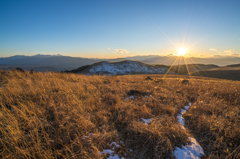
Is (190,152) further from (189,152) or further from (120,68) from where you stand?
(120,68)

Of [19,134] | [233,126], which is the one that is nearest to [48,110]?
[19,134]

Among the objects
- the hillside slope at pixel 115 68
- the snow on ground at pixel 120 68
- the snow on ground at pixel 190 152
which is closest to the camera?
the snow on ground at pixel 190 152

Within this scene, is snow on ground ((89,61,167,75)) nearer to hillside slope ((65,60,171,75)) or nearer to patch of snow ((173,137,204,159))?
hillside slope ((65,60,171,75))

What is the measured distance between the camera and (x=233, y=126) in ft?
8.04

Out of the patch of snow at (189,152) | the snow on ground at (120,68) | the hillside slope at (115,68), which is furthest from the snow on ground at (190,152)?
the snow on ground at (120,68)

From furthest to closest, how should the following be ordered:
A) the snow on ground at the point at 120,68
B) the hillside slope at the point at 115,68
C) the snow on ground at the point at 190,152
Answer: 1. the snow on ground at the point at 120,68
2. the hillside slope at the point at 115,68
3. the snow on ground at the point at 190,152

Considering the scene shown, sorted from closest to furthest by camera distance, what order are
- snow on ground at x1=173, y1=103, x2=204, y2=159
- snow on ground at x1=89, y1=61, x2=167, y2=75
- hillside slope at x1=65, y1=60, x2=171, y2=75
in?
snow on ground at x1=173, y1=103, x2=204, y2=159
hillside slope at x1=65, y1=60, x2=171, y2=75
snow on ground at x1=89, y1=61, x2=167, y2=75

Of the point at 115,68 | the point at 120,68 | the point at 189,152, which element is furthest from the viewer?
the point at 120,68

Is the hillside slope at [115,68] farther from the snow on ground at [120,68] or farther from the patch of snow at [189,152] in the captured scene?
the patch of snow at [189,152]

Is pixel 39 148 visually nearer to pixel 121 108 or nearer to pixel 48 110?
pixel 48 110

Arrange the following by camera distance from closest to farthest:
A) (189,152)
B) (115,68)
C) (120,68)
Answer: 1. (189,152)
2. (115,68)
3. (120,68)

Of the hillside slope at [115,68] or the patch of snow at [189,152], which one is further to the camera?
the hillside slope at [115,68]

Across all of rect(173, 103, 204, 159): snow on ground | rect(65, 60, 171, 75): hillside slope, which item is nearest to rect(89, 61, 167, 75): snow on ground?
rect(65, 60, 171, 75): hillside slope

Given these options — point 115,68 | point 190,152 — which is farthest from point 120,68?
point 190,152
